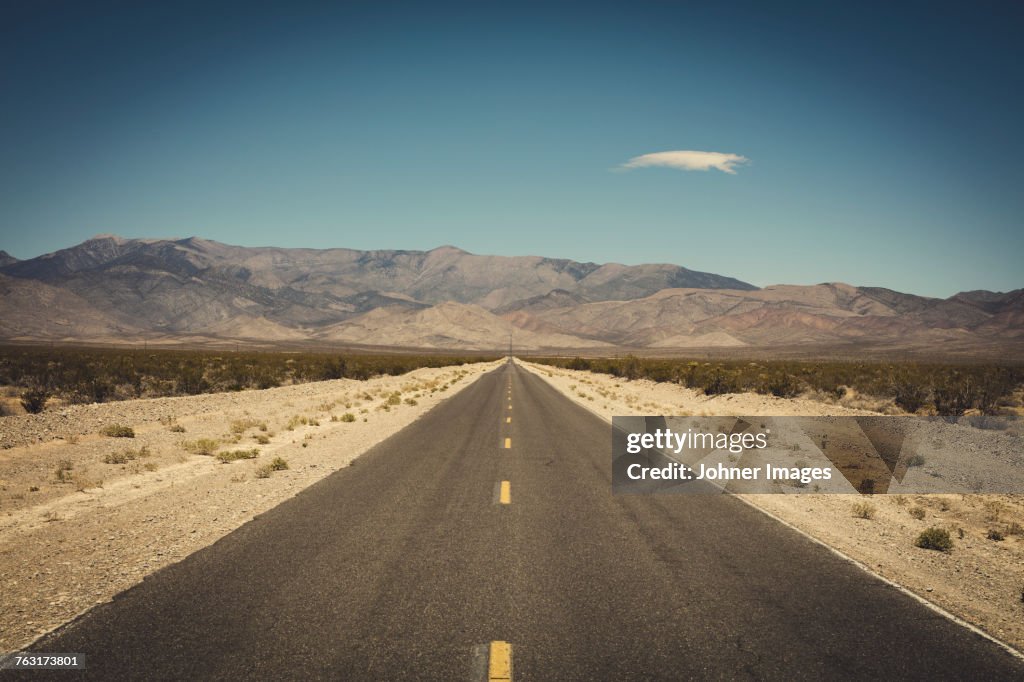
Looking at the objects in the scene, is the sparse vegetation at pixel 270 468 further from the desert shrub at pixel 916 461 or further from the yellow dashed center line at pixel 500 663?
the desert shrub at pixel 916 461

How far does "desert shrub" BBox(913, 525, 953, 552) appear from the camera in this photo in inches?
284

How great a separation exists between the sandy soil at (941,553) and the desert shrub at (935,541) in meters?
0.12

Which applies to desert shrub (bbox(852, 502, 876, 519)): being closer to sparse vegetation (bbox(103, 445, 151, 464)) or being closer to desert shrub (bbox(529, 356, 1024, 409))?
desert shrub (bbox(529, 356, 1024, 409))

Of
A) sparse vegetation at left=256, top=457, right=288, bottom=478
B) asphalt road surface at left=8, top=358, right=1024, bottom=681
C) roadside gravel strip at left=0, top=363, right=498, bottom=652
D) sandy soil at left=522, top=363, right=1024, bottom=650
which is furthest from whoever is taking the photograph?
sparse vegetation at left=256, top=457, right=288, bottom=478

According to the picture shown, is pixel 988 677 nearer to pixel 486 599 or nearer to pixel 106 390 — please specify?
pixel 486 599

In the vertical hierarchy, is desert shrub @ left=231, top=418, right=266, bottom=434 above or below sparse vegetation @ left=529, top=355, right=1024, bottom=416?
below

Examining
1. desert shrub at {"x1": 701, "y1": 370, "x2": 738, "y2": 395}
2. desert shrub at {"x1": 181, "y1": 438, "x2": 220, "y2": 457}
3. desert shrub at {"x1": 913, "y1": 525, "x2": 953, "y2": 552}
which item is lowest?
desert shrub at {"x1": 181, "y1": 438, "x2": 220, "y2": 457}

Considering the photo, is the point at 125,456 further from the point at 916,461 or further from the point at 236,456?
the point at 916,461

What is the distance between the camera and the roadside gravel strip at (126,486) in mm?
5750

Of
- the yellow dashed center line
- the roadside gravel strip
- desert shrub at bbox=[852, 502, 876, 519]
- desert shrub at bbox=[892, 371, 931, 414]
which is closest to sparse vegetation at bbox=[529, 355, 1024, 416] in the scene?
desert shrub at bbox=[892, 371, 931, 414]

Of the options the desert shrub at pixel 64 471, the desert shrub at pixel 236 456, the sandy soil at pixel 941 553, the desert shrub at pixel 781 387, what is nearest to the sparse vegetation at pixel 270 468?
the desert shrub at pixel 236 456

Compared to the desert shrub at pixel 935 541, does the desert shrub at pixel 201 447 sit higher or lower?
lower

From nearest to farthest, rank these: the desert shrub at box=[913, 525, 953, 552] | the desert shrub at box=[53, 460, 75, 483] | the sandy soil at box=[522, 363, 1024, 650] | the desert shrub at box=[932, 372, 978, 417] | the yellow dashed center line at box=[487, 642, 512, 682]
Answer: the yellow dashed center line at box=[487, 642, 512, 682], the sandy soil at box=[522, 363, 1024, 650], the desert shrub at box=[913, 525, 953, 552], the desert shrub at box=[53, 460, 75, 483], the desert shrub at box=[932, 372, 978, 417]

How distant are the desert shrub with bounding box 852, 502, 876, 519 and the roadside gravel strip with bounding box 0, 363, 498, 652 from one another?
9842 mm
